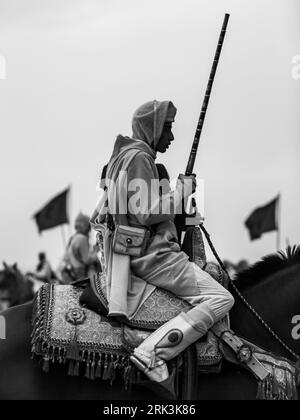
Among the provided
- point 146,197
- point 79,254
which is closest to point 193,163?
point 146,197

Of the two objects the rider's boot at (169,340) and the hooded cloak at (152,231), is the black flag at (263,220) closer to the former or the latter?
the hooded cloak at (152,231)

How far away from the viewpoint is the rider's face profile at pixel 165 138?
11148 mm

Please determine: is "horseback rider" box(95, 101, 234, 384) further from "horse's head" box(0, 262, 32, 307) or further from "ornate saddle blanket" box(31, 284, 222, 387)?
"horse's head" box(0, 262, 32, 307)

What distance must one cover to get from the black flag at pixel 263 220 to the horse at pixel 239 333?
14.7m

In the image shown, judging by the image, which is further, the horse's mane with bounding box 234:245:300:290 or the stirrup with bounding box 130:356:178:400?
the horse's mane with bounding box 234:245:300:290

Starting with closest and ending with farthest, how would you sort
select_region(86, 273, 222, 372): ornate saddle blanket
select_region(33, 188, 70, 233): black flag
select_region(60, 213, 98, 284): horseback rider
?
select_region(86, 273, 222, 372): ornate saddle blanket < select_region(60, 213, 98, 284): horseback rider < select_region(33, 188, 70, 233): black flag

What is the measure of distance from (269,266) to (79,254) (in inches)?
378

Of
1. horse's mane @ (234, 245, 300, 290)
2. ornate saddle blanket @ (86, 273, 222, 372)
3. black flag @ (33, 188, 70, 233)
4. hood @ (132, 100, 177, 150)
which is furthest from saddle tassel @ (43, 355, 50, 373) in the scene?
black flag @ (33, 188, 70, 233)

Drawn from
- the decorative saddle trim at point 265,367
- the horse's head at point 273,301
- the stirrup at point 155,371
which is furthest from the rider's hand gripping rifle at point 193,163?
the stirrup at point 155,371

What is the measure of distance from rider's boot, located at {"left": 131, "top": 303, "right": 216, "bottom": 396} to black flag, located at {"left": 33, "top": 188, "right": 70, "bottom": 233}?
14121mm

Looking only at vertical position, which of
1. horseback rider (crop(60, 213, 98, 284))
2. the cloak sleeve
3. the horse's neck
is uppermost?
the cloak sleeve

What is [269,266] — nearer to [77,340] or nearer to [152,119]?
[152,119]

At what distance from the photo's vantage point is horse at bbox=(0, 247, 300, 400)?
10.7 meters

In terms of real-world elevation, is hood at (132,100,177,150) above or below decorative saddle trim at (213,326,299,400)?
above
